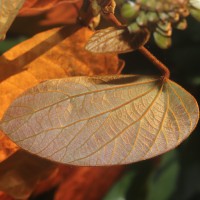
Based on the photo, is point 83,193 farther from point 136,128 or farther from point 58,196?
point 136,128

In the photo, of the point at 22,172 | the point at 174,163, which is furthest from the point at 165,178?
the point at 22,172

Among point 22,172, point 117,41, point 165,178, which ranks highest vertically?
point 117,41

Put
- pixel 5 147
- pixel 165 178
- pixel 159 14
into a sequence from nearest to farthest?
pixel 159 14 → pixel 5 147 → pixel 165 178

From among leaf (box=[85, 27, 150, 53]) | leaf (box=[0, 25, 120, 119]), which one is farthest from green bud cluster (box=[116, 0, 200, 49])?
leaf (box=[0, 25, 120, 119])

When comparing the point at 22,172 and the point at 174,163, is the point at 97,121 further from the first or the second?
the point at 174,163

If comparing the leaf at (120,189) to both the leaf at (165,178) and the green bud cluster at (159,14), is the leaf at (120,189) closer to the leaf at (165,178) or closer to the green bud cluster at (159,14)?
the leaf at (165,178)

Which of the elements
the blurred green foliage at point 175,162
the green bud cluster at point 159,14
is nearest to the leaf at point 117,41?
the green bud cluster at point 159,14

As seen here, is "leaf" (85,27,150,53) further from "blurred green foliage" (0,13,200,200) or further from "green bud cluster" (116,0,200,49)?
"blurred green foliage" (0,13,200,200)
